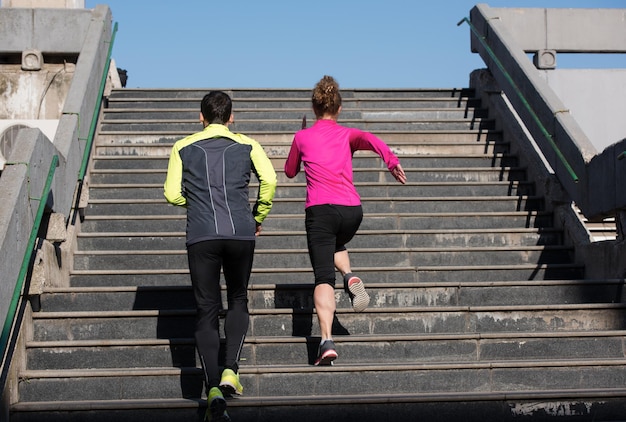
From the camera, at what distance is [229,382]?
6297mm

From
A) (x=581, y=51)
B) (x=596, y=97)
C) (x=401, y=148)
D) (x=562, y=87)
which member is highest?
(x=581, y=51)

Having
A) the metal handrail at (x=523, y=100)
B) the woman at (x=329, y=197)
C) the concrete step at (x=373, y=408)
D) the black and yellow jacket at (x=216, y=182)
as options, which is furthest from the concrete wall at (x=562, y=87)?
the black and yellow jacket at (x=216, y=182)

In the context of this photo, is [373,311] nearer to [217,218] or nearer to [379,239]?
[217,218]

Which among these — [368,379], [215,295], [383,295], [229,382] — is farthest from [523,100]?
[229,382]

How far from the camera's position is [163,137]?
1189 cm

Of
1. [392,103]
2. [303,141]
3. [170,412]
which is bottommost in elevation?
[170,412]

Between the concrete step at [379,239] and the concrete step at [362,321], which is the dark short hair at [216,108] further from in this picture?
the concrete step at [379,239]


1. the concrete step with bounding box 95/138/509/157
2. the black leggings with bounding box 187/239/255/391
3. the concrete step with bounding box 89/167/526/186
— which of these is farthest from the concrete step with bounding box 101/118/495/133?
the black leggings with bounding box 187/239/255/391

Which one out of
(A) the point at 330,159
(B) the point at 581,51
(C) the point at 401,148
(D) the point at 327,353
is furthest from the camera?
(B) the point at 581,51

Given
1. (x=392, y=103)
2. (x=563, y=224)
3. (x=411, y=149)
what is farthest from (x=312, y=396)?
(x=392, y=103)

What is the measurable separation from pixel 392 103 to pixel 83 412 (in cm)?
758

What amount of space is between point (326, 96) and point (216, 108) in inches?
36.5

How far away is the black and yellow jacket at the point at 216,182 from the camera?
6.43 metres

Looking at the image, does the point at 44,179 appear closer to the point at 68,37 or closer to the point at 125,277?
the point at 125,277
